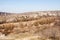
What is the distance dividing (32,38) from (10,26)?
756cm

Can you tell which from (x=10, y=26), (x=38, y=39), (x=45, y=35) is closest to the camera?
(x=38, y=39)

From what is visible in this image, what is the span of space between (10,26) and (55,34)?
846 centimetres

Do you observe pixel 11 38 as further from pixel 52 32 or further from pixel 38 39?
pixel 52 32

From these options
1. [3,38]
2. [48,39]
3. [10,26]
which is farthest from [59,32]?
[10,26]

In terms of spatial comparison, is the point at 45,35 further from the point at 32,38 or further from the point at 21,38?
the point at 21,38

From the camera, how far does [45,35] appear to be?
55.2ft

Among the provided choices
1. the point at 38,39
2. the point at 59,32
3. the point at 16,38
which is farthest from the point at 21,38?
the point at 59,32

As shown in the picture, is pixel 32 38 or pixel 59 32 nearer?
pixel 32 38

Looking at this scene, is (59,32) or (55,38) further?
(59,32)

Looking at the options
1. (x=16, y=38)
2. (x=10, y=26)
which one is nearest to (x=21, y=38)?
(x=16, y=38)

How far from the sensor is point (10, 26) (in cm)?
2289

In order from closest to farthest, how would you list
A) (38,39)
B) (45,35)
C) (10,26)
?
(38,39), (45,35), (10,26)

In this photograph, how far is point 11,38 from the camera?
16.7 m

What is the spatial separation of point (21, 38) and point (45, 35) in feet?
8.76
